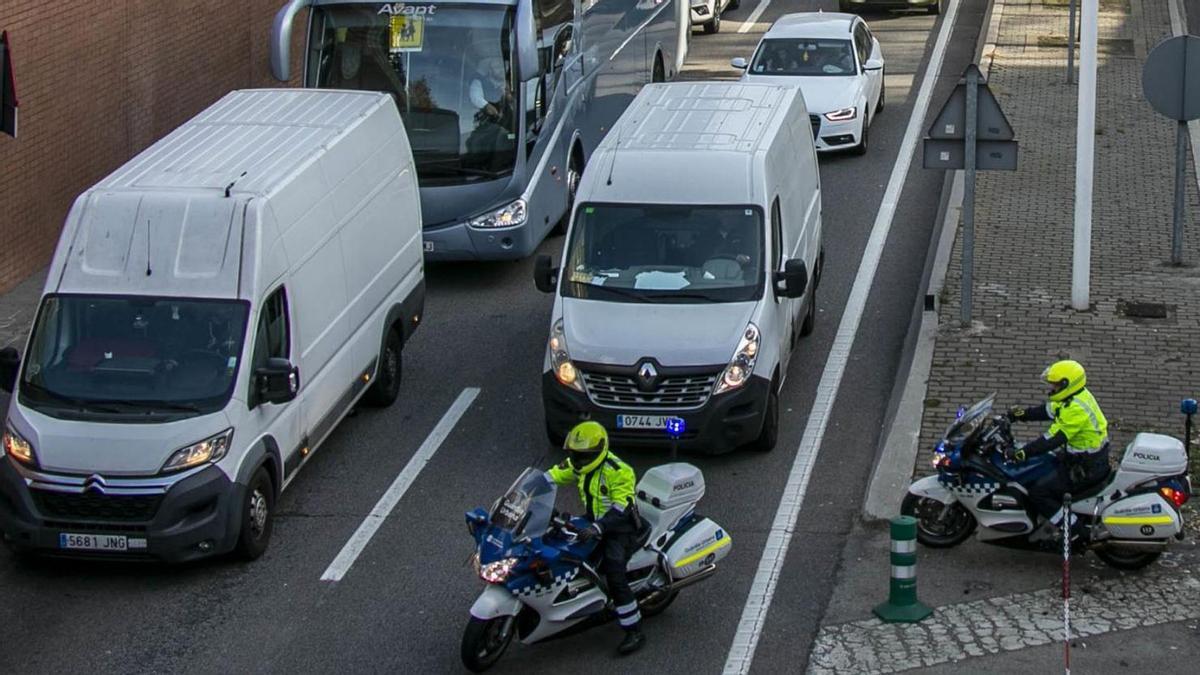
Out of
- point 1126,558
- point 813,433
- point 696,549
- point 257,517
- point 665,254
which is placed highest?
point 665,254

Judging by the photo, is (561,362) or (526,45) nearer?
(561,362)

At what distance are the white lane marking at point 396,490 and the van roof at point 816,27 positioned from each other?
34.0 ft

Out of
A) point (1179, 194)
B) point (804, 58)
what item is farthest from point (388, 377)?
point (804, 58)

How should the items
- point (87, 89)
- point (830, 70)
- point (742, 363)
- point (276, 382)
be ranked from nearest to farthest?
point (276, 382) < point (742, 363) < point (87, 89) < point (830, 70)

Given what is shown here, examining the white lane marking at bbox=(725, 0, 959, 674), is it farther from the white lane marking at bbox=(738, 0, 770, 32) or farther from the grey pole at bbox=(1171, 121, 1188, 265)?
the white lane marking at bbox=(738, 0, 770, 32)

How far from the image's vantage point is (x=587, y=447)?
10227 mm

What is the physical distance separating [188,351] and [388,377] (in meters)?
3.02

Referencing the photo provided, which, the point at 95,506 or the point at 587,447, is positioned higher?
the point at 587,447

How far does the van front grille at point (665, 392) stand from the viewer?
13.3m

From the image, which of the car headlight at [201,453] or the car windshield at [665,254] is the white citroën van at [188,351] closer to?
the car headlight at [201,453]

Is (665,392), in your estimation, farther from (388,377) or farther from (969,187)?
(969,187)

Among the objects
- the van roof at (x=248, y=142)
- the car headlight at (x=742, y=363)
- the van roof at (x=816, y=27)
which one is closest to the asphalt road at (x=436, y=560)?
the car headlight at (x=742, y=363)

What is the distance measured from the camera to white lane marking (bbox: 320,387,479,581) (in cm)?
1215

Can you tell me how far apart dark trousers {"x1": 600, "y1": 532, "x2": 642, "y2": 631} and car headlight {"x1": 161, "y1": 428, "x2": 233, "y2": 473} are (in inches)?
111
